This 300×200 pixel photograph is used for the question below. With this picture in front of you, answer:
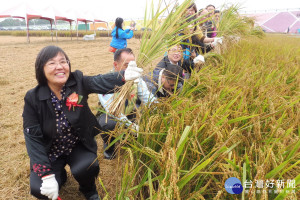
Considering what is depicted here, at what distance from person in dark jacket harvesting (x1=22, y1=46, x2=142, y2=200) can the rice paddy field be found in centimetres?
29

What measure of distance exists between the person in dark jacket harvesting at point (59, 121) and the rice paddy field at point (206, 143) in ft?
0.96

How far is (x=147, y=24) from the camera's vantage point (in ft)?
4.84

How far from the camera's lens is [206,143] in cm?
96

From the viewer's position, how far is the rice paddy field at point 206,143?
729 mm

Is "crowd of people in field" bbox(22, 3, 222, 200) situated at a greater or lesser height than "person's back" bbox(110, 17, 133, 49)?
lesser

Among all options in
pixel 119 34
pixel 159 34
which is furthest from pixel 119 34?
pixel 159 34

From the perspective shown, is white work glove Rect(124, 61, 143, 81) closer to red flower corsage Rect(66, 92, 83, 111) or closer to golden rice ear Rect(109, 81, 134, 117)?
golden rice ear Rect(109, 81, 134, 117)

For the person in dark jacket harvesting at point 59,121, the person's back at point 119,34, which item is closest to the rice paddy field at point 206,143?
the person in dark jacket harvesting at point 59,121

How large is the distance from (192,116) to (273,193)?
51cm

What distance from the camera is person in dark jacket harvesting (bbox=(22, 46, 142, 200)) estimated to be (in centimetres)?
131

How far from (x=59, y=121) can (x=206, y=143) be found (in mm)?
1079

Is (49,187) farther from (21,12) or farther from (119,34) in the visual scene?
(21,12)

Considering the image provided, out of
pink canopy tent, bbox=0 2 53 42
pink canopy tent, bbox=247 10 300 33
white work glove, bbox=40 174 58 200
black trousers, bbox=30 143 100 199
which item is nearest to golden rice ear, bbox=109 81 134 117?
black trousers, bbox=30 143 100 199

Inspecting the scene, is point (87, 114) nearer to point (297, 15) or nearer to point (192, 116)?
point (192, 116)
